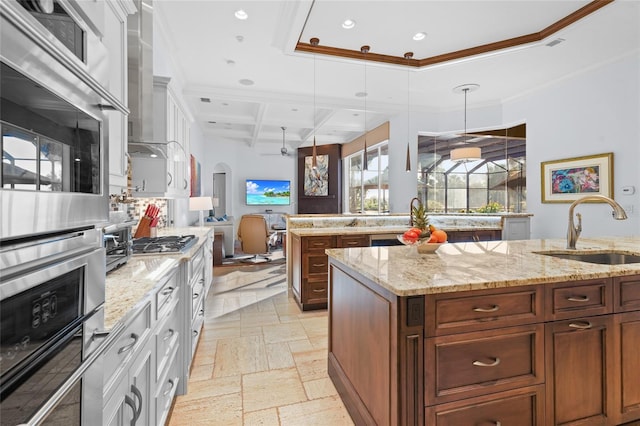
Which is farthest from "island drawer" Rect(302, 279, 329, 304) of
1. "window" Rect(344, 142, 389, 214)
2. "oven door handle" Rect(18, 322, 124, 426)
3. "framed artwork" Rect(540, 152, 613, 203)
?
"framed artwork" Rect(540, 152, 613, 203)

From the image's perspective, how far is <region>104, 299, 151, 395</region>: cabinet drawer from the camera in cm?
91

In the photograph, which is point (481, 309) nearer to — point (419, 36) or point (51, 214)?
point (51, 214)

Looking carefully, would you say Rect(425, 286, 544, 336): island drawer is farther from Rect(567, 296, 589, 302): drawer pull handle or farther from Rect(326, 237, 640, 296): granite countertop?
Rect(567, 296, 589, 302): drawer pull handle

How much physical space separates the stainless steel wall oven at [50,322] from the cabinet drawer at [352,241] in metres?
2.98

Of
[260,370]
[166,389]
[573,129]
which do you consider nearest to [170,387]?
[166,389]

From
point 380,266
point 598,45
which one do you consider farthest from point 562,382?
point 598,45

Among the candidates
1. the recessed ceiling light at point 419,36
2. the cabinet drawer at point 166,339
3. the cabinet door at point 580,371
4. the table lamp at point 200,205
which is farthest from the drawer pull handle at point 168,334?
the recessed ceiling light at point 419,36

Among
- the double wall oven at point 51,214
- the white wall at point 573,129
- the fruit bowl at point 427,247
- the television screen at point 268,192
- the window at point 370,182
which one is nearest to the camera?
the double wall oven at point 51,214

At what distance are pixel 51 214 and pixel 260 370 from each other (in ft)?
6.92

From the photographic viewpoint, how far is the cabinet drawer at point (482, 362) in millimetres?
1272

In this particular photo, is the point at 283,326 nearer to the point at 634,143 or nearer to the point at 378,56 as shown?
the point at 378,56

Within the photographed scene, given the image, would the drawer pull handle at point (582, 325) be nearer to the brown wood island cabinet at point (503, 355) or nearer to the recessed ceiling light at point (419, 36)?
the brown wood island cabinet at point (503, 355)

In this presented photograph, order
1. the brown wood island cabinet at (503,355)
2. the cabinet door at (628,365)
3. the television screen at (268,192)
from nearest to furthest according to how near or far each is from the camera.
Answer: the brown wood island cabinet at (503,355) → the cabinet door at (628,365) → the television screen at (268,192)

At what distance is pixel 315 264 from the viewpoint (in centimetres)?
363
